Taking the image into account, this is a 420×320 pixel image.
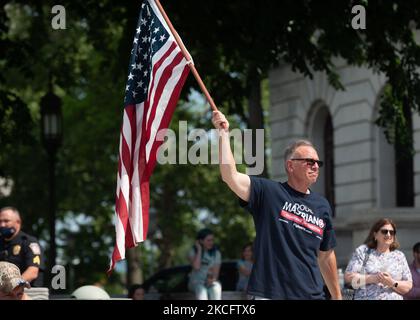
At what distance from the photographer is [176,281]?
83.6ft

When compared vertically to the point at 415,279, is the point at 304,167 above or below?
above

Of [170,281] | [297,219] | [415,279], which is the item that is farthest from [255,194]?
[170,281]

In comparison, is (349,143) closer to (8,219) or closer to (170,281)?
(170,281)

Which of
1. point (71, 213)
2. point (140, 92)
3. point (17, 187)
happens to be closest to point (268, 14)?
point (140, 92)

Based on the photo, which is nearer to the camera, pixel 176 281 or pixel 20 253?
pixel 20 253

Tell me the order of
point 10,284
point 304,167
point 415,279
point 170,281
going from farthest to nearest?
point 170,281, point 415,279, point 10,284, point 304,167

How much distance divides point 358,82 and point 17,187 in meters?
14.2

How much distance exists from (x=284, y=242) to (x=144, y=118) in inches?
93.4

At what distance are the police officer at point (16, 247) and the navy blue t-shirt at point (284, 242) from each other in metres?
5.62

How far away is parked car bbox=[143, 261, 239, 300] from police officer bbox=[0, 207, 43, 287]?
1015 cm

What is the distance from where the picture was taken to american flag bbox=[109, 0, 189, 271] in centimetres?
1068

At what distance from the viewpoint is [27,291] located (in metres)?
13.8

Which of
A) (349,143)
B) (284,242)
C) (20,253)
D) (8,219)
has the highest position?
(349,143)

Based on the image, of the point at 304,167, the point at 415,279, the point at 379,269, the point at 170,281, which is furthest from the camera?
the point at 170,281
